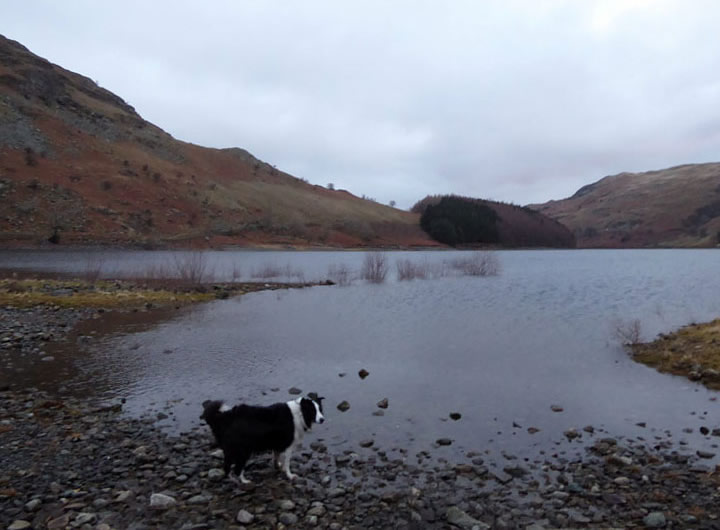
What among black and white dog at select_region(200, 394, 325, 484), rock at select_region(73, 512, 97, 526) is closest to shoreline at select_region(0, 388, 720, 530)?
rock at select_region(73, 512, 97, 526)

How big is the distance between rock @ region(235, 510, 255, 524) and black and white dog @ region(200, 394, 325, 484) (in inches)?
35.8

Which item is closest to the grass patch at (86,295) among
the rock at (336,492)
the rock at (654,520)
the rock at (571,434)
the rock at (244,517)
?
the rock at (336,492)

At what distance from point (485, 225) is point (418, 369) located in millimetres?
143571

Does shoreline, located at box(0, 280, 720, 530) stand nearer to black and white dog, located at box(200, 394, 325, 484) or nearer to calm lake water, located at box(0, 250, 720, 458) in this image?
black and white dog, located at box(200, 394, 325, 484)

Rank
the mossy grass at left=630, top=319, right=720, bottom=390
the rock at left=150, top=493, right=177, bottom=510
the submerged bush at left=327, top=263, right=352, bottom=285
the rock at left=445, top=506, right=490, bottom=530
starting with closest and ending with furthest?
the rock at left=445, top=506, right=490, bottom=530 < the rock at left=150, top=493, right=177, bottom=510 < the mossy grass at left=630, top=319, right=720, bottom=390 < the submerged bush at left=327, top=263, right=352, bottom=285

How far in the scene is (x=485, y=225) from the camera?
154 meters

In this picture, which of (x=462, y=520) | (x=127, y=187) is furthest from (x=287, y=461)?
(x=127, y=187)

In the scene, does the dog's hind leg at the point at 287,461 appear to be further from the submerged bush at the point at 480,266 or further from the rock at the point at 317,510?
the submerged bush at the point at 480,266

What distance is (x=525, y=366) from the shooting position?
1630 centimetres

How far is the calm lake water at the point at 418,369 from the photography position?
10.8 metres

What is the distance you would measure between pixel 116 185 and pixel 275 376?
9129 centimetres

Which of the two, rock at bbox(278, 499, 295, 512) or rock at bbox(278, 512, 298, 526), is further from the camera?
rock at bbox(278, 499, 295, 512)

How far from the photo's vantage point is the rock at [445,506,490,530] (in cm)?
657

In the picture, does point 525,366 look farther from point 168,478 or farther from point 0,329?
point 0,329
